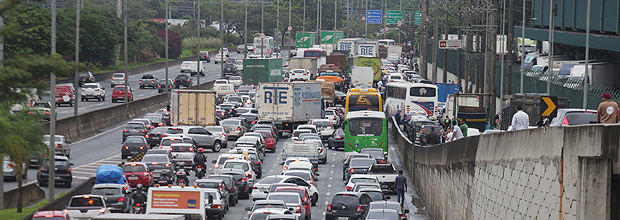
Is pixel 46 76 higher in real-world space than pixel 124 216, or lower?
higher

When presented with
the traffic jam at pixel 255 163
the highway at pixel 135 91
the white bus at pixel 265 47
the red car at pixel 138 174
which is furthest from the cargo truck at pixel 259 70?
the red car at pixel 138 174

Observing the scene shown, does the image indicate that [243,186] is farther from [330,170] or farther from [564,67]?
[564,67]

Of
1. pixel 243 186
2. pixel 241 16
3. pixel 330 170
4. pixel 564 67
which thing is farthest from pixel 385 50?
pixel 243 186

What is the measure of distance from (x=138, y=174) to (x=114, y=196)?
6.86 m

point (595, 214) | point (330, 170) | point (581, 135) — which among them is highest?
point (581, 135)

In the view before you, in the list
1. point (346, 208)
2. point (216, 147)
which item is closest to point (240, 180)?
point (346, 208)

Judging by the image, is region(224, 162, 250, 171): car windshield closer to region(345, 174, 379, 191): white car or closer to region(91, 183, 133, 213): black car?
region(345, 174, 379, 191): white car

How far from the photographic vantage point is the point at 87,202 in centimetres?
3203

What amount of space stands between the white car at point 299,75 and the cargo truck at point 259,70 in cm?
553

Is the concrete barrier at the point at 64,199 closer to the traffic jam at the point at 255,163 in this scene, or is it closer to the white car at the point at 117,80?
the traffic jam at the point at 255,163

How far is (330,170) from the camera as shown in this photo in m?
53.8

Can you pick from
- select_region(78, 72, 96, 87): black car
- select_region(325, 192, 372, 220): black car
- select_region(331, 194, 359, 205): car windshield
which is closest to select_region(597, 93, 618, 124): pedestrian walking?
select_region(325, 192, 372, 220): black car

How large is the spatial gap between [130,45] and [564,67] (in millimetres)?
71920

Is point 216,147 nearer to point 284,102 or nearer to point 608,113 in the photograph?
point 284,102
